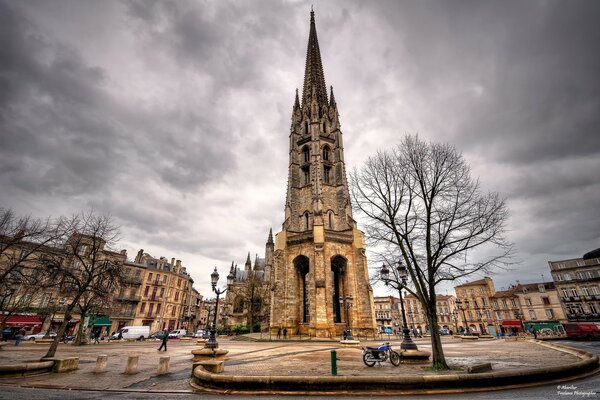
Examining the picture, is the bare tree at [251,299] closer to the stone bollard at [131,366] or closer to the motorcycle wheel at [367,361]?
the stone bollard at [131,366]

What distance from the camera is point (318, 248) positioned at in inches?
1021

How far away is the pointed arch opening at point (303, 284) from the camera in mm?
28000

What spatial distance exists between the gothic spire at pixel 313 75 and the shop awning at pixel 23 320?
44.8 metres

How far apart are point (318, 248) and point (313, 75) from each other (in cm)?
2993

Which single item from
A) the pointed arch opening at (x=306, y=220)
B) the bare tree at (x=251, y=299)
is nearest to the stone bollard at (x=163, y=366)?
the pointed arch opening at (x=306, y=220)

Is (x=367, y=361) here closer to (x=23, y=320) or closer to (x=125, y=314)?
(x=125, y=314)

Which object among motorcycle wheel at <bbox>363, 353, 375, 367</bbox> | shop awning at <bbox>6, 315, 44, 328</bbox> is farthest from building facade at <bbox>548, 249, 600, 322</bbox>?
shop awning at <bbox>6, 315, 44, 328</bbox>

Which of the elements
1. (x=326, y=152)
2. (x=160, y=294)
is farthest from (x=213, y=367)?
(x=160, y=294)

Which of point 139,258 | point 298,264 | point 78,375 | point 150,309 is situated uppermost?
point 139,258

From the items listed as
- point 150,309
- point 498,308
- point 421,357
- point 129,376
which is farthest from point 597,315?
point 150,309

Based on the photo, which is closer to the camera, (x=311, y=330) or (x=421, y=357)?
(x=421, y=357)

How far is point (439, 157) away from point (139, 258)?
158ft

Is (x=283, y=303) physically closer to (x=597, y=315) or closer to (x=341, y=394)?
(x=341, y=394)

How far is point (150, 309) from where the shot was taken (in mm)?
41969
